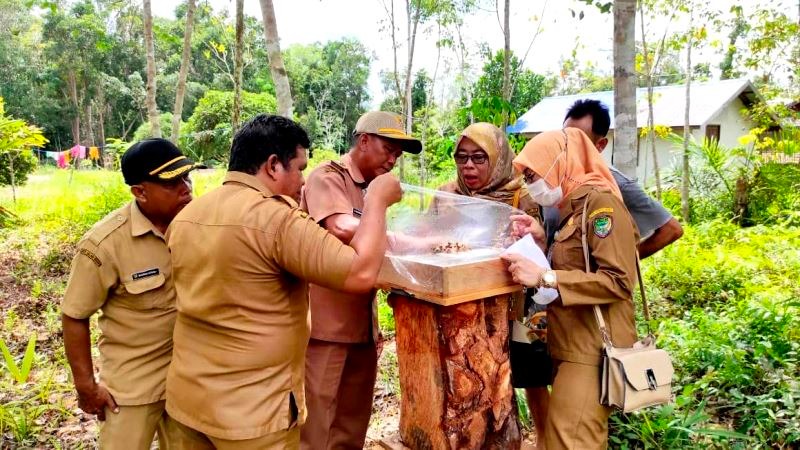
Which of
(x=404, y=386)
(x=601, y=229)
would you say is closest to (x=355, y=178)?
(x=404, y=386)

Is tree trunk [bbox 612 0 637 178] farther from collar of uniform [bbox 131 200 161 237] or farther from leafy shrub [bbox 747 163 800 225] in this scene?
leafy shrub [bbox 747 163 800 225]

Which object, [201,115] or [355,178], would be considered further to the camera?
[201,115]

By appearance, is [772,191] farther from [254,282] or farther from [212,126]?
[212,126]

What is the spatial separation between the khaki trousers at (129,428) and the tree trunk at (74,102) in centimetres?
2897

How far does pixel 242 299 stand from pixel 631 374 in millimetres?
1385

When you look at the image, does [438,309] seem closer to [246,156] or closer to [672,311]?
[246,156]

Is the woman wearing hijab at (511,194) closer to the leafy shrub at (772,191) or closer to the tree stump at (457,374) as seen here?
the tree stump at (457,374)

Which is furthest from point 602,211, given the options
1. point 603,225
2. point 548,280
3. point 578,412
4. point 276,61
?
point 276,61

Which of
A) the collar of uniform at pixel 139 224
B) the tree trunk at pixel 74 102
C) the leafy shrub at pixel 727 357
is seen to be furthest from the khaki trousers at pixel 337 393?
the tree trunk at pixel 74 102

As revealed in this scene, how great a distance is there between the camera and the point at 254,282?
5.38ft

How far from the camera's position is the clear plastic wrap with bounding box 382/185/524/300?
191cm

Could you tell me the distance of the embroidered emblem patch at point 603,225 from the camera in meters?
1.99

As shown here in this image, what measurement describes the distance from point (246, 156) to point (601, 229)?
1283 mm

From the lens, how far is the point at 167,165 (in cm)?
197
